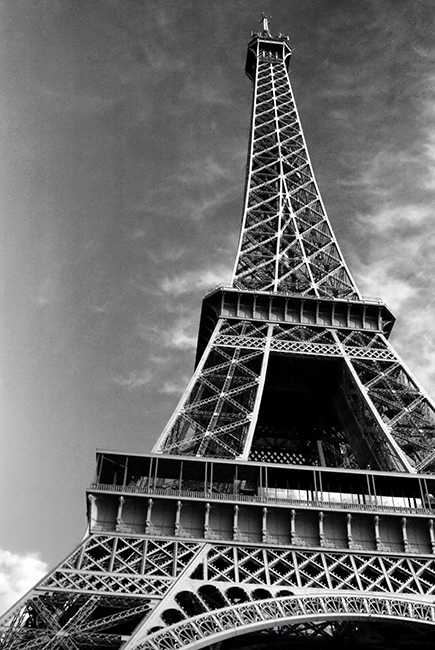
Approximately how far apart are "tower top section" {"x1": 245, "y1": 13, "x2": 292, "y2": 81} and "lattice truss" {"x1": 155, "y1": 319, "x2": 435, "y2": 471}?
1558 inches

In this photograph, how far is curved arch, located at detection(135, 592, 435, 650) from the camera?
21.5 meters

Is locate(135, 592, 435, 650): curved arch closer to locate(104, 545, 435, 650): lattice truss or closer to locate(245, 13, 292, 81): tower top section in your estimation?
locate(104, 545, 435, 650): lattice truss

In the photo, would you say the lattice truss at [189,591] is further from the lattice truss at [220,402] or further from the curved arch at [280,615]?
the lattice truss at [220,402]

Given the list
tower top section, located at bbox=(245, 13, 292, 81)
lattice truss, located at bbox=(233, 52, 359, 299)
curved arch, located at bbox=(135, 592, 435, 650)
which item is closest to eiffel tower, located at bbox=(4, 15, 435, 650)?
curved arch, located at bbox=(135, 592, 435, 650)

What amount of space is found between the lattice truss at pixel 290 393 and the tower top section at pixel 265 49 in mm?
39575

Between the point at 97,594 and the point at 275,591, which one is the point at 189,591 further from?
the point at 97,594

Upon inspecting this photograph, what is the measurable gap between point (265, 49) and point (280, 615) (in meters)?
61.1

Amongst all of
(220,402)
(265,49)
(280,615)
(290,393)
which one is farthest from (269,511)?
(265,49)

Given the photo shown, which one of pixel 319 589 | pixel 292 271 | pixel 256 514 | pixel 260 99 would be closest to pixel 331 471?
pixel 256 514

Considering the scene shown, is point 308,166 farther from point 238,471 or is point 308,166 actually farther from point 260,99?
point 238,471

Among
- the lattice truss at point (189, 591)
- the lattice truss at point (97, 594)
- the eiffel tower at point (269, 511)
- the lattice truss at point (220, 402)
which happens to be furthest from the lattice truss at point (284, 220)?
the lattice truss at point (97, 594)

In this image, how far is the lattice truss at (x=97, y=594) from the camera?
21.4 meters

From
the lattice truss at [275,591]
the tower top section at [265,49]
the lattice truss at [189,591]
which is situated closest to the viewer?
the lattice truss at [189,591]

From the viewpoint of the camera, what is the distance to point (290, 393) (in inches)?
1684
